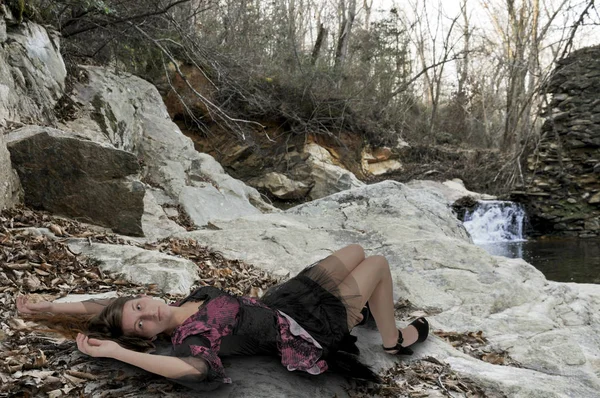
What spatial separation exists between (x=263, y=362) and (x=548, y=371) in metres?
2.10

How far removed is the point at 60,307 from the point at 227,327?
89cm

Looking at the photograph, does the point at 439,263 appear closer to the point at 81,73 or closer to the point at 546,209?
the point at 81,73

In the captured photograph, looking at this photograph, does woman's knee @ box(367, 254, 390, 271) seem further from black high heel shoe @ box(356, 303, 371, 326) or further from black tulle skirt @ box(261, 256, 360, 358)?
black high heel shoe @ box(356, 303, 371, 326)

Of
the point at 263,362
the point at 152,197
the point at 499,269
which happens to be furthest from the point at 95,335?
the point at 152,197

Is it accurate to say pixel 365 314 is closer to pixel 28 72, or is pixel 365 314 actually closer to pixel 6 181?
pixel 6 181

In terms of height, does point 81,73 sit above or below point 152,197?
above

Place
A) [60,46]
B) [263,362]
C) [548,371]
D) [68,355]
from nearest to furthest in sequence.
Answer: [68,355] → [263,362] → [548,371] → [60,46]

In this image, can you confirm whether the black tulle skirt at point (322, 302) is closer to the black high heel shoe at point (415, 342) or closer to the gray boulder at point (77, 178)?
the black high heel shoe at point (415, 342)

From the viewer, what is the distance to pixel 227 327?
2.41m

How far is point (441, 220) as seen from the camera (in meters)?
6.92

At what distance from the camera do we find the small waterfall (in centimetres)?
1356

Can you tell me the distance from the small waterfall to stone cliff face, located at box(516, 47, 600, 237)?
23.4 inches

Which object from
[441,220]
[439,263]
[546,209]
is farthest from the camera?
[546,209]

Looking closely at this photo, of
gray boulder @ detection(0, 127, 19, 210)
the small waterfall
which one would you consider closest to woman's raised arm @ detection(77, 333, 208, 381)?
gray boulder @ detection(0, 127, 19, 210)
